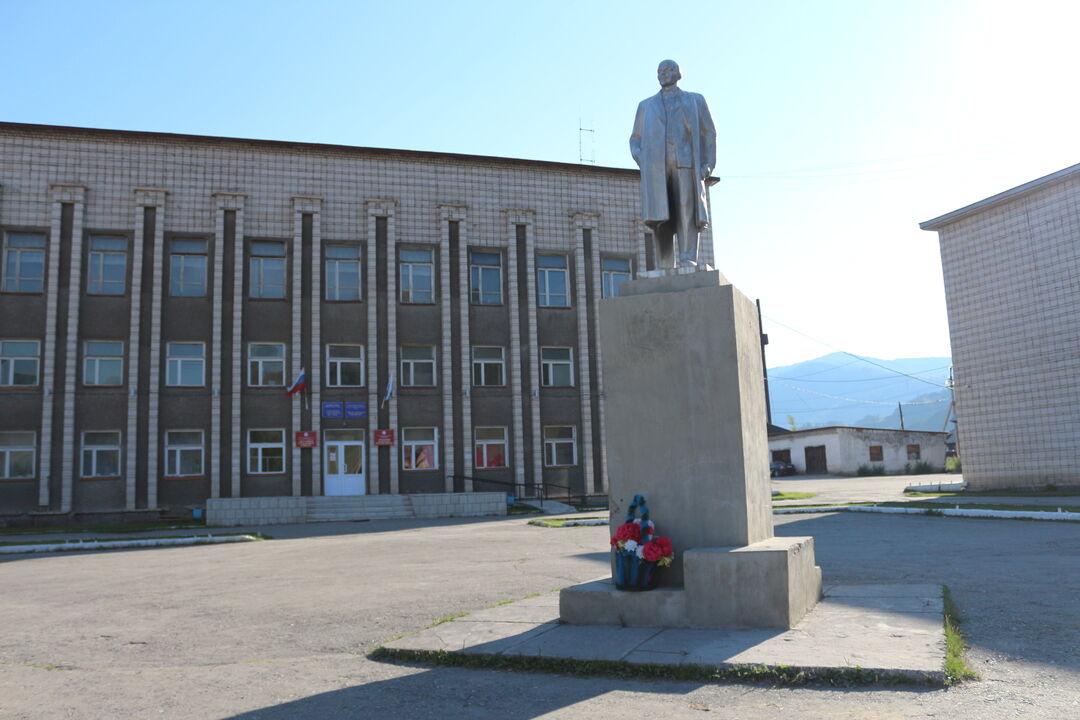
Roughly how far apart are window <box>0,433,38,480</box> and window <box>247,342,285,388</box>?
7.16 metres

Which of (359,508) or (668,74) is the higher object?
(668,74)

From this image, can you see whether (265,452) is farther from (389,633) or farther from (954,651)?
(954,651)

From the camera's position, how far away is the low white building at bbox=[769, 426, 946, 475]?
186 ft

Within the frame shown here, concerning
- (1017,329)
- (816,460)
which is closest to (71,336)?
(1017,329)

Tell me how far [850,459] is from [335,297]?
38.5 meters

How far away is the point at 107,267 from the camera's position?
3017cm

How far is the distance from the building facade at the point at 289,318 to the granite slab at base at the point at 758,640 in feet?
81.2

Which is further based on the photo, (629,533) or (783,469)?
(783,469)

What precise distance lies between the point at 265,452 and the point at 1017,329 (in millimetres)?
26371

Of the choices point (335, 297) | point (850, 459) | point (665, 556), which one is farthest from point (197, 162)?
point (850, 459)

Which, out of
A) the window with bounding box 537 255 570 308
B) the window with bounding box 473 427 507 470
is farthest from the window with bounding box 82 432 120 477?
the window with bounding box 537 255 570 308

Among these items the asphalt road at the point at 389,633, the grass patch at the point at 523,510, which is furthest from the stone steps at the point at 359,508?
the asphalt road at the point at 389,633

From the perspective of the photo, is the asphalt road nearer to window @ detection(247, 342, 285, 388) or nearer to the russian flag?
the russian flag

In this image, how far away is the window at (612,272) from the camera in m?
34.7
